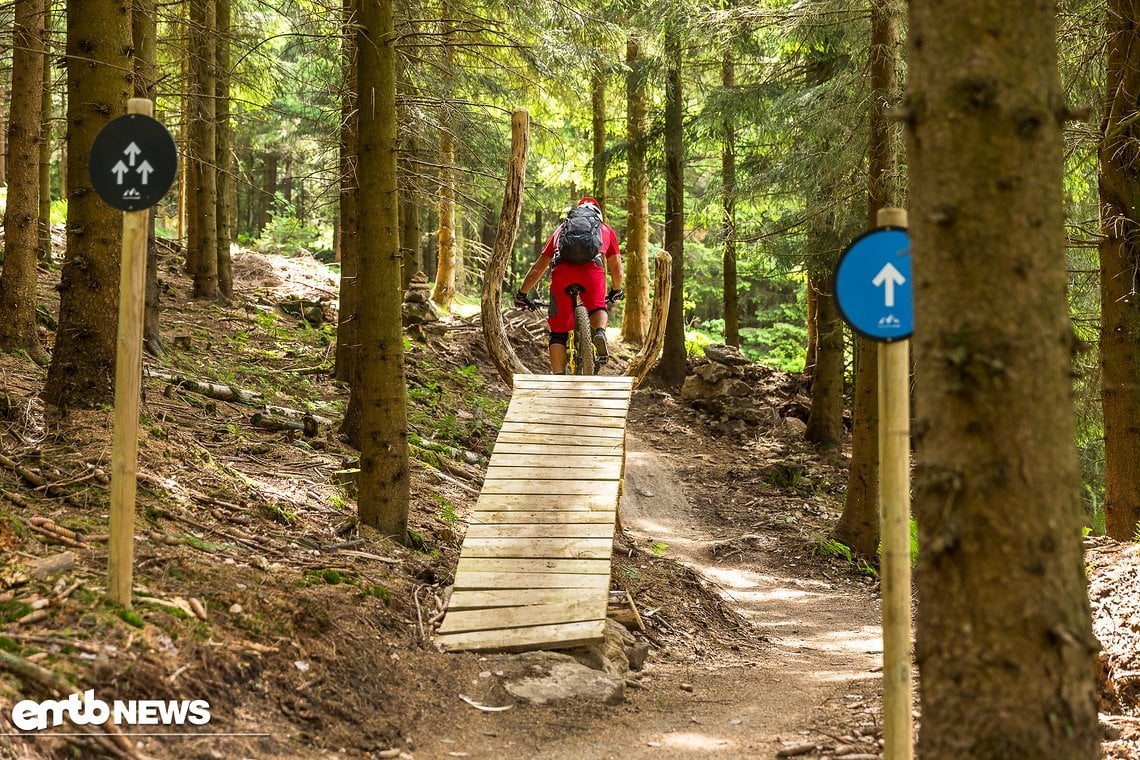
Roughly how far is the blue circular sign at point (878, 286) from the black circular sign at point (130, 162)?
10.3 feet

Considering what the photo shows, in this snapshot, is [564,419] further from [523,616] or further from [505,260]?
[523,616]

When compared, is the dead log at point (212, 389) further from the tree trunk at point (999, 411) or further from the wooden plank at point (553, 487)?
the tree trunk at point (999, 411)

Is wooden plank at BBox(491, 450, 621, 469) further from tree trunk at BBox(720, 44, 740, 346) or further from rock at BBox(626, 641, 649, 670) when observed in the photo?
tree trunk at BBox(720, 44, 740, 346)

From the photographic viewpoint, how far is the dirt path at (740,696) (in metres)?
4.48

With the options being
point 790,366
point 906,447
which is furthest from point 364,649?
point 790,366

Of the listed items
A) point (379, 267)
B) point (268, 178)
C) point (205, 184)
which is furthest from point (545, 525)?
point (268, 178)

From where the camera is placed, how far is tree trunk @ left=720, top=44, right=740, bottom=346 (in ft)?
52.4

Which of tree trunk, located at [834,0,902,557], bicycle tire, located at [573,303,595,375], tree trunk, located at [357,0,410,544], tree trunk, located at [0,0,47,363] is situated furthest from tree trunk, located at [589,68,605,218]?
tree trunk, located at [357,0,410,544]

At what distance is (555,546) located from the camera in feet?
21.5

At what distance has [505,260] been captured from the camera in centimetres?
946

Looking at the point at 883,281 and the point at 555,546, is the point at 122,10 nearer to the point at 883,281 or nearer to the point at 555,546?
the point at 555,546

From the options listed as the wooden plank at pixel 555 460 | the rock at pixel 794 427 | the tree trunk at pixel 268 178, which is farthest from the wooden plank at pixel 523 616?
the tree trunk at pixel 268 178

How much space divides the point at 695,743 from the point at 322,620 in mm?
2126

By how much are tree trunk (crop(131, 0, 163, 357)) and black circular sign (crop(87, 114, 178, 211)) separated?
11.9 feet
